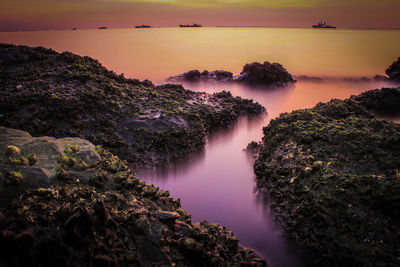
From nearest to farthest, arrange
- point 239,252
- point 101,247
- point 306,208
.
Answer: point 101,247 → point 239,252 → point 306,208

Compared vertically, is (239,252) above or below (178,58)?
below

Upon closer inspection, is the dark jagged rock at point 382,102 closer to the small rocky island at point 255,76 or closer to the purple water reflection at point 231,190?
the purple water reflection at point 231,190

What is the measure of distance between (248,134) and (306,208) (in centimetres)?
555

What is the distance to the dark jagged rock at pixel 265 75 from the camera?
16469 millimetres

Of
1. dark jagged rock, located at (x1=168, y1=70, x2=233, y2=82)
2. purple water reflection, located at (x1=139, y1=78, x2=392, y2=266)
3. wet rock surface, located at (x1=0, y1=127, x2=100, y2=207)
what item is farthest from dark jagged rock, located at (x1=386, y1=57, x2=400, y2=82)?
wet rock surface, located at (x1=0, y1=127, x2=100, y2=207)

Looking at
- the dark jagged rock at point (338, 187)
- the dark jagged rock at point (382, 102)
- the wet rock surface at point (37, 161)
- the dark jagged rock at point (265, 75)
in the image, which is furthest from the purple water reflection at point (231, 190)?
the dark jagged rock at point (265, 75)

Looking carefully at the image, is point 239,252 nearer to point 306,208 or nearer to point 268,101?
point 306,208

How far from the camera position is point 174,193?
6.35 meters

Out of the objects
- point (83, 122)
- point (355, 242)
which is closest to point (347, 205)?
point (355, 242)

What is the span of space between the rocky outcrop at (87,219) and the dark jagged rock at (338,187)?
1.14 m

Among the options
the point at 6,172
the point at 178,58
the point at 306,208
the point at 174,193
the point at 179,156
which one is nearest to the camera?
the point at 6,172

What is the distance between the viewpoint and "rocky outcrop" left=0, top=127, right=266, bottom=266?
2430mm

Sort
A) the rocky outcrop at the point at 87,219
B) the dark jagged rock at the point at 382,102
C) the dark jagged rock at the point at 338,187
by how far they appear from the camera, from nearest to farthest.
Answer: the rocky outcrop at the point at 87,219, the dark jagged rock at the point at 338,187, the dark jagged rock at the point at 382,102

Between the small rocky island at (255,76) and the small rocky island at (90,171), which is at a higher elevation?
the small rocky island at (255,76)
